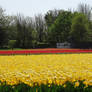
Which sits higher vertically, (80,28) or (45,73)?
(80,28)

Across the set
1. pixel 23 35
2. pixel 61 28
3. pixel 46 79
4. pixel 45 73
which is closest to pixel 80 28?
pixel 61 28

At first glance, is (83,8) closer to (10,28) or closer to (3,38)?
(10,28)

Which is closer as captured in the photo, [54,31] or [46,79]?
[46,79]

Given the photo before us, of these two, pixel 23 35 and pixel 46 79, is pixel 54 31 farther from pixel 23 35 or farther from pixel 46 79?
pixel 46 79

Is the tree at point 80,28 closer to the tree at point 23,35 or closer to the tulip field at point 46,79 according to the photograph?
the tree at point 23,35

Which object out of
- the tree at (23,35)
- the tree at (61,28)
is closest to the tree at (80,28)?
the tree at (61,28)

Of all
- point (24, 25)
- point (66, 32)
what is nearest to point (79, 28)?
point (66, 32)

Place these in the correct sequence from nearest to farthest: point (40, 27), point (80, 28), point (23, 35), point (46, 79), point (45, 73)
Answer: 1. point (46, 79)
2. point (45, 73)
3. point (80, 28)
4. point (23, 35)
5. point (40, 27)

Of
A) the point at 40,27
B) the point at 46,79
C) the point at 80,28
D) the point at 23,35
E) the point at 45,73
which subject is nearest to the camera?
the point at 46,79

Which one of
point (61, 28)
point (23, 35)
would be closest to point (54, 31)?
point (61, 28)

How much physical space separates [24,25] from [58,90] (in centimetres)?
3670

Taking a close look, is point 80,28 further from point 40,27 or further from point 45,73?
point 45,73

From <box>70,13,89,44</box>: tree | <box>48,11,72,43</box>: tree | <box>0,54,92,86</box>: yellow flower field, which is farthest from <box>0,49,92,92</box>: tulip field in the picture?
<box>48,11,72,43</box>: tree

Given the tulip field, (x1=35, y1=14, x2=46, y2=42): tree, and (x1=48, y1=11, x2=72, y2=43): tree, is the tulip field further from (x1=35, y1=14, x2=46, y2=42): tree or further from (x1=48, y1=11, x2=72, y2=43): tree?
(x1=35, y1=14, x2=46, y2=42): tree
